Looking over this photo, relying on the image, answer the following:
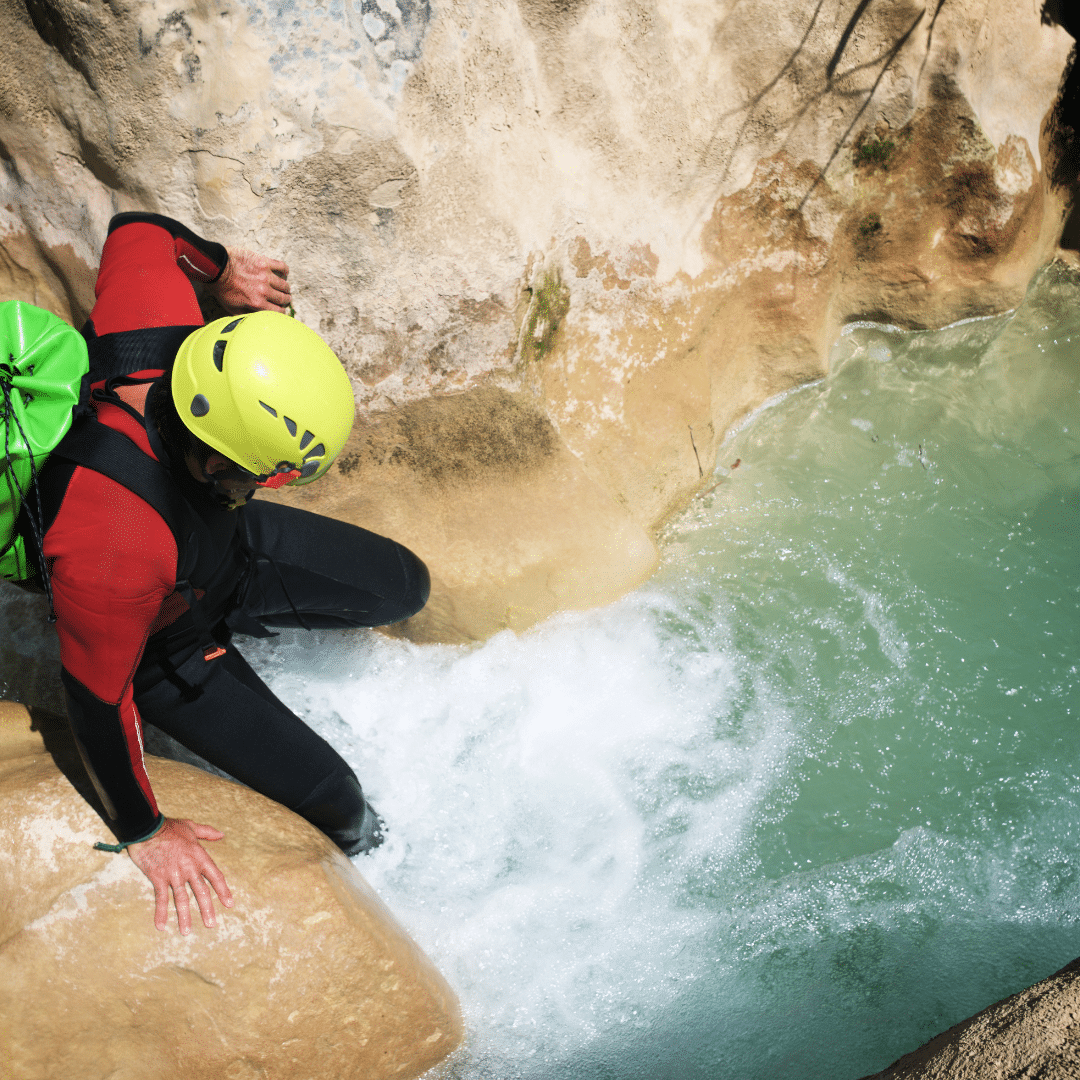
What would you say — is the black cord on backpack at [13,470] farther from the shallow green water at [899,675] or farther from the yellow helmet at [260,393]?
the shallow green water at [899,675]

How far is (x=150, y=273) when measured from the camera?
2.27m

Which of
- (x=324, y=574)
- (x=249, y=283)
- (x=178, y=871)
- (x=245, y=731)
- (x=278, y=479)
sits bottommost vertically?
(x=178, y=871)

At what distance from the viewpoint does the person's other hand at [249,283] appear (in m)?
2.59

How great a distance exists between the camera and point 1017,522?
350 cm

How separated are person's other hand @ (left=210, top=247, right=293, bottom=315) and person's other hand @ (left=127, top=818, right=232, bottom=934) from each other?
159 cm

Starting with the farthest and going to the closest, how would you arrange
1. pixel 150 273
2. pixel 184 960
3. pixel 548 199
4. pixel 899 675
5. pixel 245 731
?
pixel 899 675
pixel 548 199
pixel 245 731
pixel 150 273
pixel 184 960

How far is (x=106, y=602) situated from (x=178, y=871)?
796 mm

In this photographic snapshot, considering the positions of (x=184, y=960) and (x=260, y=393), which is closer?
(x=260, y=393)

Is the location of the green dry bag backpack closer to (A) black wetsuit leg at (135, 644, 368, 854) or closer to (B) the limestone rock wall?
(A) black wetsuit leg at (135, 644, 368, 854)

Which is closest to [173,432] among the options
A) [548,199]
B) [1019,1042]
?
[548,199]

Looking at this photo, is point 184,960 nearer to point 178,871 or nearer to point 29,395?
point 178,871

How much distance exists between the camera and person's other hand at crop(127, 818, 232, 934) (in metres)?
2.08

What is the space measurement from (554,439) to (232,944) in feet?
6.52

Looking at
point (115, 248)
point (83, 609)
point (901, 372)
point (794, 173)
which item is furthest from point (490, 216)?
point (901, 372)
